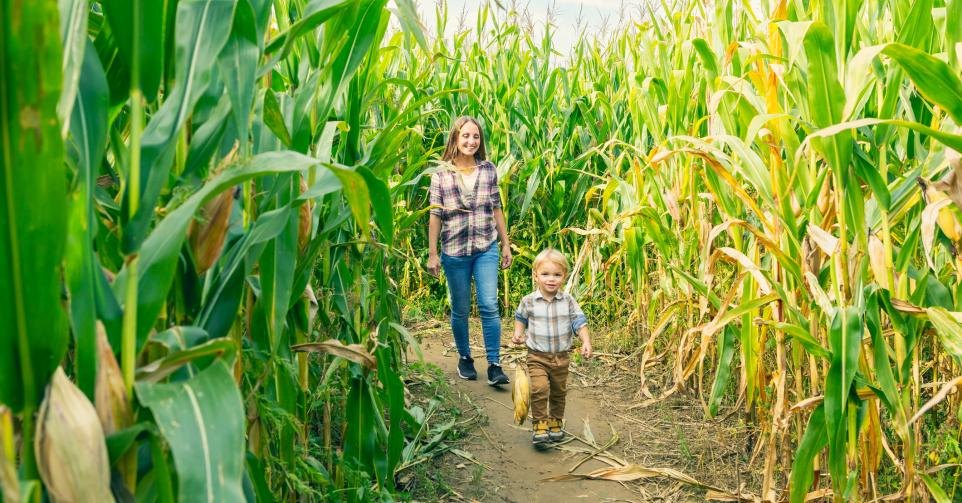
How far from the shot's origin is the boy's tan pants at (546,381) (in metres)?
3.47

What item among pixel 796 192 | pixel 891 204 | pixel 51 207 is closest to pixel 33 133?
pixel 51 207

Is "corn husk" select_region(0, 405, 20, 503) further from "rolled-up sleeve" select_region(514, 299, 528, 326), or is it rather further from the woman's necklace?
the woman's necklace

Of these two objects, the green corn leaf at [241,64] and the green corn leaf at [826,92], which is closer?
the green corn leaf at [241,64]

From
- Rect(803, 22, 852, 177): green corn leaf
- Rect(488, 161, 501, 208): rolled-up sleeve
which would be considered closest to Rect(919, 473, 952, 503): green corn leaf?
Rect(803, 22, 852, 177): green corn leaf

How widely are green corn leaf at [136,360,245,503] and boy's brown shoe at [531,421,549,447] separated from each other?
2732 mm

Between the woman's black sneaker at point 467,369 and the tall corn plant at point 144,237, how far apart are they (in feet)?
9.73

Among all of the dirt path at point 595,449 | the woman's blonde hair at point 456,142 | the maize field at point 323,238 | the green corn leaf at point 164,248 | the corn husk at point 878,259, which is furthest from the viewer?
the woman's blonde hair at point 456,142

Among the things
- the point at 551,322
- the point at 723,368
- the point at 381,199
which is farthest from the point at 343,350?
the point at 551,322

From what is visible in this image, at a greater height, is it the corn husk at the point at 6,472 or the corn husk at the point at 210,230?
the corn husk at the point at 210,230

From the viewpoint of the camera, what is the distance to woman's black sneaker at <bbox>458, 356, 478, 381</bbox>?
4.56m

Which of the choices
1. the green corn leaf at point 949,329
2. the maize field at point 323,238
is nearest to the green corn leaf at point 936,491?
the maize field at point 323,238

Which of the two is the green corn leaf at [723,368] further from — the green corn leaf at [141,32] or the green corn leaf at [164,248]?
the green corn leaf at [141,32]

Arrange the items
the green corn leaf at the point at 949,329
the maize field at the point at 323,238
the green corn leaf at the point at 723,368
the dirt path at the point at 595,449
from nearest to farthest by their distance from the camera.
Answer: the maize field at the point at 323,238, the green corn leaf at the point at 949,329, the green corn leaf at the point at 723,368, the dirt path at the point at 595,449

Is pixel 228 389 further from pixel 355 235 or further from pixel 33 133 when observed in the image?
pixel 355 235
